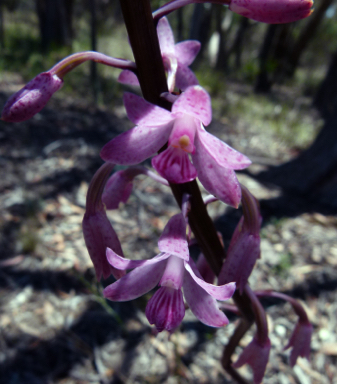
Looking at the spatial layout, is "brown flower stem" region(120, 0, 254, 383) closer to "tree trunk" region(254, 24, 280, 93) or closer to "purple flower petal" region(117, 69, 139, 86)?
"purple flower petal" region(117, 69, 139, 86)

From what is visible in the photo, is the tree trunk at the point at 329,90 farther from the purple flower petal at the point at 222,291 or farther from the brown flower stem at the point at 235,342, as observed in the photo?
the purple flower petal at the point at 222,291

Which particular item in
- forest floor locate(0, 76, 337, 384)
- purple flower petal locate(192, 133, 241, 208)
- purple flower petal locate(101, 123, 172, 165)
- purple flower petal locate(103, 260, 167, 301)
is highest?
purple flower petal locate(101, 123, 172, 165)

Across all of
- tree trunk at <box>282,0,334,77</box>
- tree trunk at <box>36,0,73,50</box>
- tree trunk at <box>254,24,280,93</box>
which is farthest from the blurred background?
tree trunk at <box>282,0,334,77</box>

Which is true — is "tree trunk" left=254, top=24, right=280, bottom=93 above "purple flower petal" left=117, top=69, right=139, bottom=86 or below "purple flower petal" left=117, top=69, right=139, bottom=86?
below

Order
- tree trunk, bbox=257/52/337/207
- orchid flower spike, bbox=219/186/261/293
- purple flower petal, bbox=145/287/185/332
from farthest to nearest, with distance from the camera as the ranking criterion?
tree trunk, bbox=257/52/337/207, orchid flower spike, bbox=219/186/261/293, purple flower petal, bbox=145/287/185/332

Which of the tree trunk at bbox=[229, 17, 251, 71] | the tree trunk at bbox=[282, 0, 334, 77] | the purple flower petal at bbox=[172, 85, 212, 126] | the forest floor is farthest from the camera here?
the tree trunk at bbox=[229, 17, 251, 71]

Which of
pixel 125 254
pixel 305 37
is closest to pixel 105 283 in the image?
pixel 125 254

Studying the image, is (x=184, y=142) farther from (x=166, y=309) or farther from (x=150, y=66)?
(x=166, y=309)
